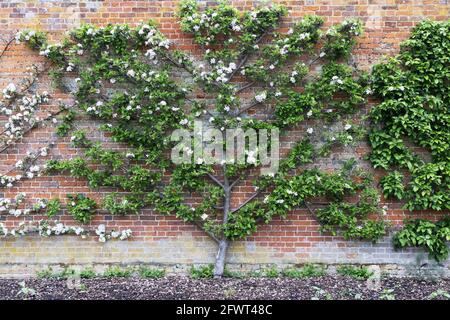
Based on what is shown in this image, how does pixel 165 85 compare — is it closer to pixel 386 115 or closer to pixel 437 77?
pixel 386 115

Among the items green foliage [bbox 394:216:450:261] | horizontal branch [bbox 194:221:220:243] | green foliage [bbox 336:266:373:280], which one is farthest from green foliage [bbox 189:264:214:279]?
green foliage [bbox 394:216:450:261]

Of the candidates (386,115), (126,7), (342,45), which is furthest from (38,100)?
(386,115)

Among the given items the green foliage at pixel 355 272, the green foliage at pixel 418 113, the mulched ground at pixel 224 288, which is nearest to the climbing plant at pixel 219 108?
the green foliage at pixel 418 113

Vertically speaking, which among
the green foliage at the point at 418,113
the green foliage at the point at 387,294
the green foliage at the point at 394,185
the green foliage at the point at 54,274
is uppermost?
the green foliage at the point at 418,113

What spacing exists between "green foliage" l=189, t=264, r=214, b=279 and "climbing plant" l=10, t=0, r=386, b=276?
0.12 meters

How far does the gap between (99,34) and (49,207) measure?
198cm

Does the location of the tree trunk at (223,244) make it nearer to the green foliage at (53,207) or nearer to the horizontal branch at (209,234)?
the horizontal branch at (209,234)

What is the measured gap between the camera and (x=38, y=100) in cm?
570

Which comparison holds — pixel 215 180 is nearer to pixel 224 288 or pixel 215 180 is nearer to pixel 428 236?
pixel 224 288

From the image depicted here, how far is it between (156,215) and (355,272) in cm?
230

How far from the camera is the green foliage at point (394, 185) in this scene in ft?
18.1

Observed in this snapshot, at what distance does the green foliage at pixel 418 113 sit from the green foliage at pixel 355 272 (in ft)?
2.85

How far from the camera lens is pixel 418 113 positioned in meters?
5.49

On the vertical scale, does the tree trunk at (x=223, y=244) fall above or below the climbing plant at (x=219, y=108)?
below
